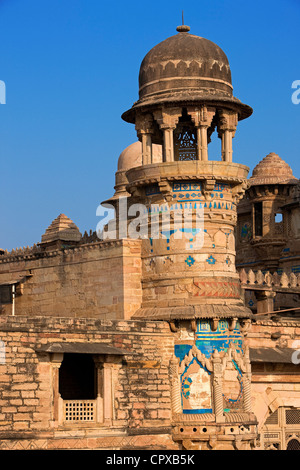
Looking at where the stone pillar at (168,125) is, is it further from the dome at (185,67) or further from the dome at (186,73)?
the dome at (185,67)

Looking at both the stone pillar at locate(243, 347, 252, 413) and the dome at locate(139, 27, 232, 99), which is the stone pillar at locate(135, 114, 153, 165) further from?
the stone pillar at locate(243, 347, 252, 413)

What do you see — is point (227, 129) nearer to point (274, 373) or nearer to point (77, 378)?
point (274, 373)

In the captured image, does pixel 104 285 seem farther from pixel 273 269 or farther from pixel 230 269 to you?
pixel 273 269

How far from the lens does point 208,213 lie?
29.4m

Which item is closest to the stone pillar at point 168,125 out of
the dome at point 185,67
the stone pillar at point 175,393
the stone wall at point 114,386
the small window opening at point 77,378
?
the dome at point 185,67

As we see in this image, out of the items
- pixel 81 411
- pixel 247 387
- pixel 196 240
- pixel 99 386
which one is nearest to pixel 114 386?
pixel 99 386

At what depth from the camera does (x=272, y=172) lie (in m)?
41.7

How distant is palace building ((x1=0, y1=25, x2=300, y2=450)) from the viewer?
85.7 ft

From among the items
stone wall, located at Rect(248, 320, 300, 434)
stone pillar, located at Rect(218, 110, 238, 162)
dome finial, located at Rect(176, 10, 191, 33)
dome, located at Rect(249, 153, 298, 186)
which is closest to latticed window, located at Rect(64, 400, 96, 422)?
stone wall, located at Rect(248, 320, 300, 434)

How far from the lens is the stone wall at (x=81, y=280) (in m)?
29.8

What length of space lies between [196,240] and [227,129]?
341cm

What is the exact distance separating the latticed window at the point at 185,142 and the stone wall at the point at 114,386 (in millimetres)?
5449

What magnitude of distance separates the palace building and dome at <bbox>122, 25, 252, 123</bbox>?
4cm
